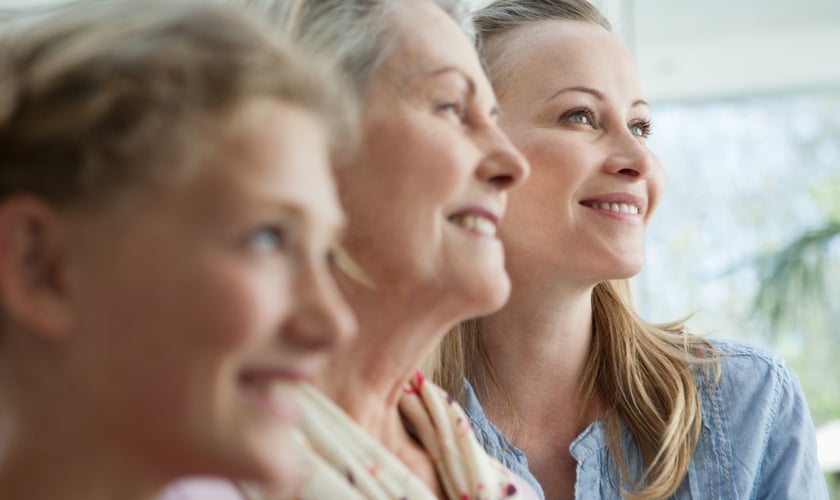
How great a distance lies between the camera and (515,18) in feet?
5.64

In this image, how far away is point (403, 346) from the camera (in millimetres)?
1117

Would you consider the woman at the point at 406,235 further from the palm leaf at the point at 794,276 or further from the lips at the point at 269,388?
the palm leaf at the point at 794,276

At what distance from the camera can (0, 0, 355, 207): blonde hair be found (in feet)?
2.21

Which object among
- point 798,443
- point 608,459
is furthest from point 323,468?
point 798,443

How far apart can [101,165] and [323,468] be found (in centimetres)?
44

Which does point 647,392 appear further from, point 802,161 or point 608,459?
point 802,161

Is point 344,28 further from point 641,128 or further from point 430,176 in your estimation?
point 641,128

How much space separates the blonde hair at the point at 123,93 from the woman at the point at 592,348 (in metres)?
0.85

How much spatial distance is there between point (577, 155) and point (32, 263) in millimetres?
1002

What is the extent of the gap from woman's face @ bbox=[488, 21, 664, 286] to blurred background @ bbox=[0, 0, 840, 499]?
319cm

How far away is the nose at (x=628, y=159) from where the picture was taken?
1.57 meters

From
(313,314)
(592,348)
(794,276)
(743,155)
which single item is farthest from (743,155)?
(313,314)

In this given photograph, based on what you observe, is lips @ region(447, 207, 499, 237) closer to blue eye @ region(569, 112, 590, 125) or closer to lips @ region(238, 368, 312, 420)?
lips @ region(238, 368, 312, 420)

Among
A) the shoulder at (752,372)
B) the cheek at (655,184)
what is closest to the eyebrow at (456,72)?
the cheek at (655,184)
